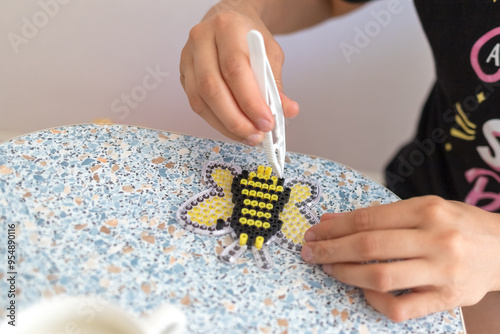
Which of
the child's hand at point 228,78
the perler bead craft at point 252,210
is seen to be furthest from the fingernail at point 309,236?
the child's hand at point 228,78

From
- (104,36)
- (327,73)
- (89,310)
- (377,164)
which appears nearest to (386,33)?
(327,73)

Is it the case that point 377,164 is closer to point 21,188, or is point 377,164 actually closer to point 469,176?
point 469,176

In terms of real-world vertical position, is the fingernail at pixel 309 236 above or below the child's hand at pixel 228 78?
below

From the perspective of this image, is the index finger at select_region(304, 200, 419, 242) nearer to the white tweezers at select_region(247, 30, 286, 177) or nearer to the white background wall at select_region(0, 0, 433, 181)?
the white tweezers at select_region(247, 30, 286, 177)

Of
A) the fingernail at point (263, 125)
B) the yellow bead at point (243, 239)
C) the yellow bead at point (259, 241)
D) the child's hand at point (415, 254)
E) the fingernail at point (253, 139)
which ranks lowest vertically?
the child's hand at point (415, 254)

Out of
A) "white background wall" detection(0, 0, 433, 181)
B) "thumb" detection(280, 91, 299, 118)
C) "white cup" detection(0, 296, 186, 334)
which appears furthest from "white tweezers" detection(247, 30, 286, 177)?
"white background wall" detection(0, 0, 433, 181)

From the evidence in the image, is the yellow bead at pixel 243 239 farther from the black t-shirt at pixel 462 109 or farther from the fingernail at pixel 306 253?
the black t-shirt at pixel 462 109

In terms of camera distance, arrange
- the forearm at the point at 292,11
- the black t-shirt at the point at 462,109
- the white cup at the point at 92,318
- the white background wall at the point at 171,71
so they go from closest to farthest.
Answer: the white cup at the point at 92,318 → the black t-shirt at the point at 462,109 → the forearm at the point at 292,11 → the white background wall at the point at 171,71

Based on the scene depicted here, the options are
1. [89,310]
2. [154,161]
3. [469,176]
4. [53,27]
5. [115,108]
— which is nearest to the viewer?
[89,310]
